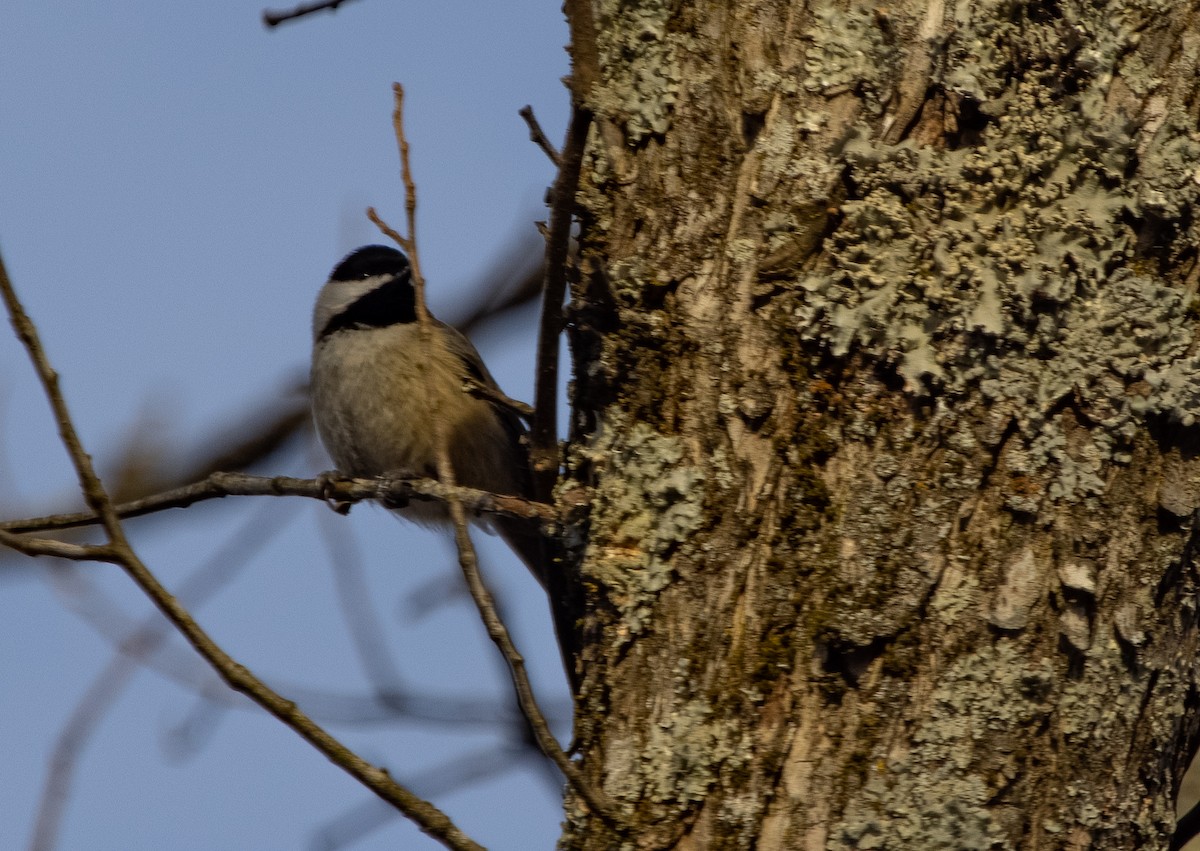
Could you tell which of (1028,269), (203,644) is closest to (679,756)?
(203,644)

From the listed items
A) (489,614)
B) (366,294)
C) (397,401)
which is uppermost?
(366,294)

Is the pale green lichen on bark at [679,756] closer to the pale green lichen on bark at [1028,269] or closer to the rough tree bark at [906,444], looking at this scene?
the rough tree bark at [906,444]

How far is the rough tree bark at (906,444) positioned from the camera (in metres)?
1.81

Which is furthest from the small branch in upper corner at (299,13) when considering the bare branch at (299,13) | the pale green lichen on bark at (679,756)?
the pale green lichen on bark at (679,756)

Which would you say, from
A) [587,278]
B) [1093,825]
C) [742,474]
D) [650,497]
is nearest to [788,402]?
[742,474]

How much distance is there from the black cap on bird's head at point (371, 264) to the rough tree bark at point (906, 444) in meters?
2.67

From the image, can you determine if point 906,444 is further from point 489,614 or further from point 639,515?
point 489,614

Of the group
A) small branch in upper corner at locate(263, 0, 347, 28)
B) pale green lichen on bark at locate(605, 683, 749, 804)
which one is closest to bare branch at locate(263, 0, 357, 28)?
small branch in upper corner at locate(263, 0, 347, 28)

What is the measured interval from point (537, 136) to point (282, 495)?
3.71ft

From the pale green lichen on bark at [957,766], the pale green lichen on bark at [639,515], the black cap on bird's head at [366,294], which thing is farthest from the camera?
the black cap on bird's head at [366,294]

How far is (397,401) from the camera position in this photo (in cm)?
421

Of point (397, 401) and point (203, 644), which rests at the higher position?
point (397, 401)

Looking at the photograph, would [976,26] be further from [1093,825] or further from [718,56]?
[1093,825]

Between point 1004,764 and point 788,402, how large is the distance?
2.00 feet
